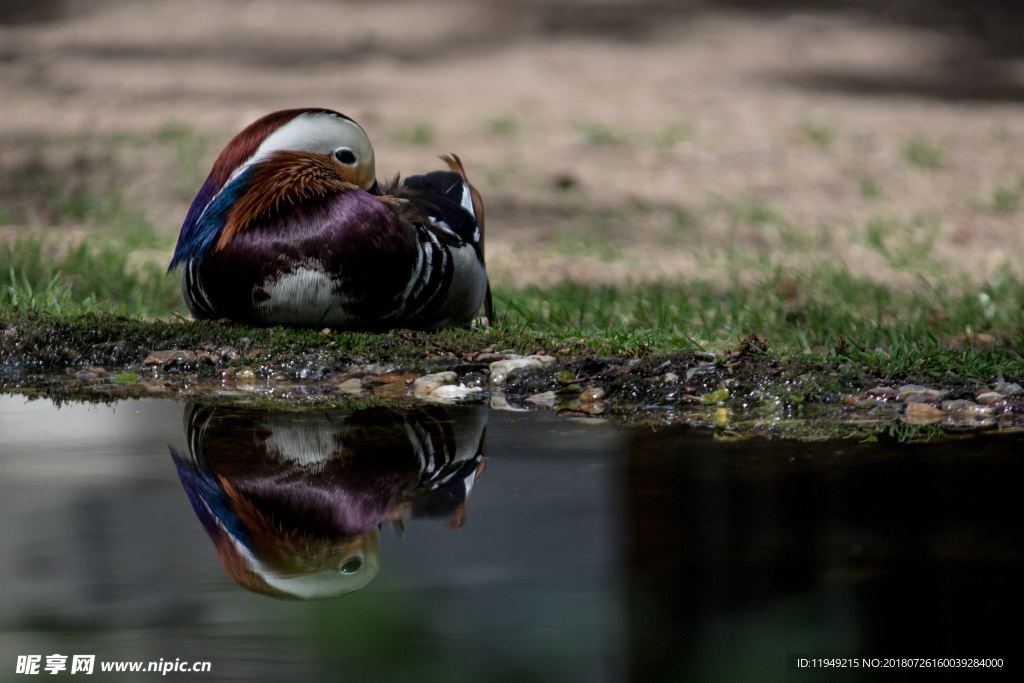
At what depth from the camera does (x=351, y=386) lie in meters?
3.68

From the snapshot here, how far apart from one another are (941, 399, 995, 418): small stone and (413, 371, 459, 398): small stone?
120 centimetres

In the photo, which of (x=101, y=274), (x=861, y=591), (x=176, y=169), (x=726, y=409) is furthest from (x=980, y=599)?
(x=176, y=169)

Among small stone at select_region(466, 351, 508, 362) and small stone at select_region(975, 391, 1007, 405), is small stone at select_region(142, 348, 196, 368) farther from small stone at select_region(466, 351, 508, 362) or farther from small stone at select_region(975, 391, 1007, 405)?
small stone at select_region(975, 391, 1007, 405)

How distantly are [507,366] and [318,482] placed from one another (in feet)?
3.68

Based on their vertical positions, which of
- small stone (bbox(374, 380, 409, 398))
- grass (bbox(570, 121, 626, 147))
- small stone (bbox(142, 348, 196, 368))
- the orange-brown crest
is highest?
the orange-brown crest

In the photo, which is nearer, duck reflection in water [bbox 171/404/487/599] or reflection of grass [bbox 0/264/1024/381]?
duck reflection in water [bbox 171/404/487/599]

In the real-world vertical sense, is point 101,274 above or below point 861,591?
below

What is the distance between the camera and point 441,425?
3221mm

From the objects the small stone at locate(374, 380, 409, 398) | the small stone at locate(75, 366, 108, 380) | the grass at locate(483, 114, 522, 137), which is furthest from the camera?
the grass at locate(483, 114, 522, 137)

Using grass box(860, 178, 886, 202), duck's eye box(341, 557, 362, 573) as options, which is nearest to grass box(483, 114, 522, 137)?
grass box(860, 178, 886, 202)

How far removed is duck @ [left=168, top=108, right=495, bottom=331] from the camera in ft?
13.0

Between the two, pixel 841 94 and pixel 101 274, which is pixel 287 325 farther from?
pixel 841 94

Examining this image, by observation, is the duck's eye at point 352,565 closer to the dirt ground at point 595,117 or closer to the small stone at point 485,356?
the small stone at point 485,356

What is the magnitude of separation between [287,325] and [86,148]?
201 inches
